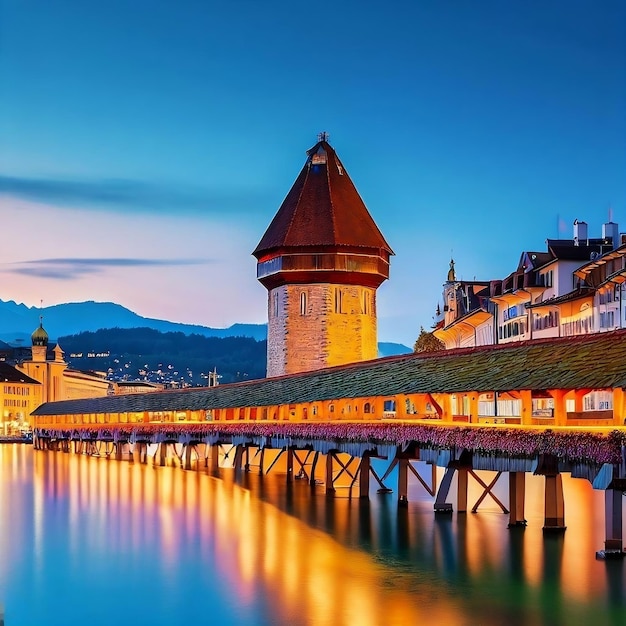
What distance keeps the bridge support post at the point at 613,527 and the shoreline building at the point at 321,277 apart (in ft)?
113

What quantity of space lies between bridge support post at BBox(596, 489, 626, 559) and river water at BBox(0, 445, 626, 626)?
227 mm

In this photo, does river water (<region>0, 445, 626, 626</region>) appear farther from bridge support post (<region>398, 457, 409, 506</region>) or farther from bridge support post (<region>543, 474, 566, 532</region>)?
bridge support post (<region>398, 457, 409, 506</region>)

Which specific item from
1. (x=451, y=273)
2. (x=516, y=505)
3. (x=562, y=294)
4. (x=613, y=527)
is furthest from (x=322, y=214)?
(x=613, y=527)

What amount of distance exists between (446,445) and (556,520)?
304cm

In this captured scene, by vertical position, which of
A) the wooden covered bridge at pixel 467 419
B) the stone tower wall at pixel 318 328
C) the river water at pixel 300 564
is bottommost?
the river water at pixel 300 564

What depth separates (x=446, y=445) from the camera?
23.5 metres

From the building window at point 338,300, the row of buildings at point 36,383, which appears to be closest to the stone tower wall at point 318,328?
the building window at point 338,300

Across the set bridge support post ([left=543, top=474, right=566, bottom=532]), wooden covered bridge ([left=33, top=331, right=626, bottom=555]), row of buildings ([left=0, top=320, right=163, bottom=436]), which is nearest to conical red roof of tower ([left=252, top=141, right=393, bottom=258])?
wooden covered bridge ([left=33, top=331, right=626, bottom=555])

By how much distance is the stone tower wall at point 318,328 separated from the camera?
179 feet

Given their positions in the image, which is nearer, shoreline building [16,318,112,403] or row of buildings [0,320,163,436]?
row of buildings [0,320,163,436]

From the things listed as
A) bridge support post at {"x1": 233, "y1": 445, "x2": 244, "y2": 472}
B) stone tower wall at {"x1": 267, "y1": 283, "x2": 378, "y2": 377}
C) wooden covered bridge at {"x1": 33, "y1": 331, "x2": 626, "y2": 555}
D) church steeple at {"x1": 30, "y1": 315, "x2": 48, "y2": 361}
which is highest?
church steeple at {"x1": 30, "y1": 315, "x2": 48, "y2": 361}

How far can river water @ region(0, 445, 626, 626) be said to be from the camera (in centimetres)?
1808

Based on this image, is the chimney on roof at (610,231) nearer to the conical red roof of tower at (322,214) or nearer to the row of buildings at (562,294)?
the row of buildings at (562,294)

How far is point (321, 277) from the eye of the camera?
2167 inches
